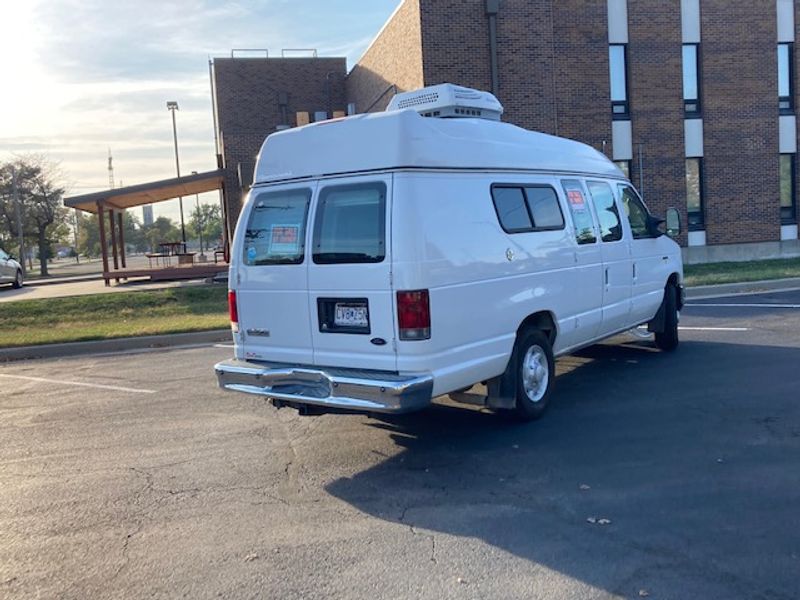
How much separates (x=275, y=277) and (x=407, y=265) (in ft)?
4.25

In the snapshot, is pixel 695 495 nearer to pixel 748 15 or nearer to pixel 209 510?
pixel 209 510

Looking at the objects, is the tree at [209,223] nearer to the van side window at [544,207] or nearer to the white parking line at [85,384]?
the white parking line at [85,384]

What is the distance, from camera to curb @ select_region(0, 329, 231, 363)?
12.4 metres

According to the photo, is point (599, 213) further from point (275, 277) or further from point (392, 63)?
point (392, 63)

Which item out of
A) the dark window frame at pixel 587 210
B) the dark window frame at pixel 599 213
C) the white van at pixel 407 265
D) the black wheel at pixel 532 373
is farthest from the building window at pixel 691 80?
the black wheel at pixel 532 373

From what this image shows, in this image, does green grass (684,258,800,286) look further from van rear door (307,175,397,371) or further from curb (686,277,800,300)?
van rear door (307,175,397,371)

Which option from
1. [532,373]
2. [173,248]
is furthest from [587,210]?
[173,248]

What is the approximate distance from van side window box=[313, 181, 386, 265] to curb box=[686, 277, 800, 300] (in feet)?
37.0

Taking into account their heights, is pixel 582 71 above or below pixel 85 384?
above

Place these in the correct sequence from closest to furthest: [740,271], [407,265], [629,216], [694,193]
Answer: [407,265] → [629,216] → [740,271] → [694,193]

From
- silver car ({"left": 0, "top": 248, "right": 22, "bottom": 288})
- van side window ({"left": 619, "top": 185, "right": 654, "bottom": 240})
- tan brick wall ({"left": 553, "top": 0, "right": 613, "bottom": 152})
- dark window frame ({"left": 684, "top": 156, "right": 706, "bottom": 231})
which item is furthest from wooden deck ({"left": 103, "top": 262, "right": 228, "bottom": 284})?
van side window ({"left": 619, "top": 185, "right": 654, "bottom": 240})

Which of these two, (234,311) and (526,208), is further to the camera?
(526,208)

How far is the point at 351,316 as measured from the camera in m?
5.65

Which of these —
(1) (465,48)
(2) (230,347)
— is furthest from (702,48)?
(2) (230,347)
